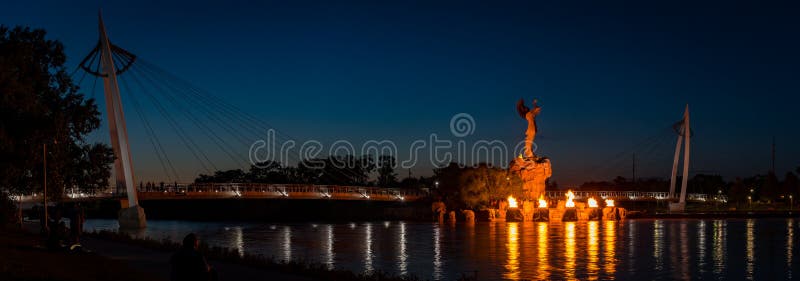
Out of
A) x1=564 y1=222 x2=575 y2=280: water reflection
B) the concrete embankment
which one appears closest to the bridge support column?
x1=564 y1=222 x2=575 y2=280: water reflection

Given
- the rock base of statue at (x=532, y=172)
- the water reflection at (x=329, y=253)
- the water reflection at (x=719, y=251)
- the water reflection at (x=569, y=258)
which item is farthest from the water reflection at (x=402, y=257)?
the rock base of statue at (x=532, y=172)

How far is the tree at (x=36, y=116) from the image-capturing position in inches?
1384

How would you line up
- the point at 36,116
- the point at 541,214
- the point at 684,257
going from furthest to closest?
the point at 541,214 → the point at 684,257 → the point at 36,116

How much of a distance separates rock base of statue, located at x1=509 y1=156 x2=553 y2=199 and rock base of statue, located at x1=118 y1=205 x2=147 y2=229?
54.6 m

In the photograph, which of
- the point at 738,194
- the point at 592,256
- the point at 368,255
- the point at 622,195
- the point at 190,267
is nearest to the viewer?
the point at 190,267

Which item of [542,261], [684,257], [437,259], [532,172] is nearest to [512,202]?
[532,172]

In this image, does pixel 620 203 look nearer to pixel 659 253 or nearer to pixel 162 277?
pixel 659 253

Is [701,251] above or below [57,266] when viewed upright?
below

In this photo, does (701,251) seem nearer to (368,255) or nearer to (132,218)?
(368,255)

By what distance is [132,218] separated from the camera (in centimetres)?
7056

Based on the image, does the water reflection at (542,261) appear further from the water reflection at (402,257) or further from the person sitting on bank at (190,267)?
the person sitting on bank at (190,267)

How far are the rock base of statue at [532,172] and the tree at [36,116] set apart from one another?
71.0 meters

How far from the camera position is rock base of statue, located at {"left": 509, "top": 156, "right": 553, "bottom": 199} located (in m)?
109

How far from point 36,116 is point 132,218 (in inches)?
1401
